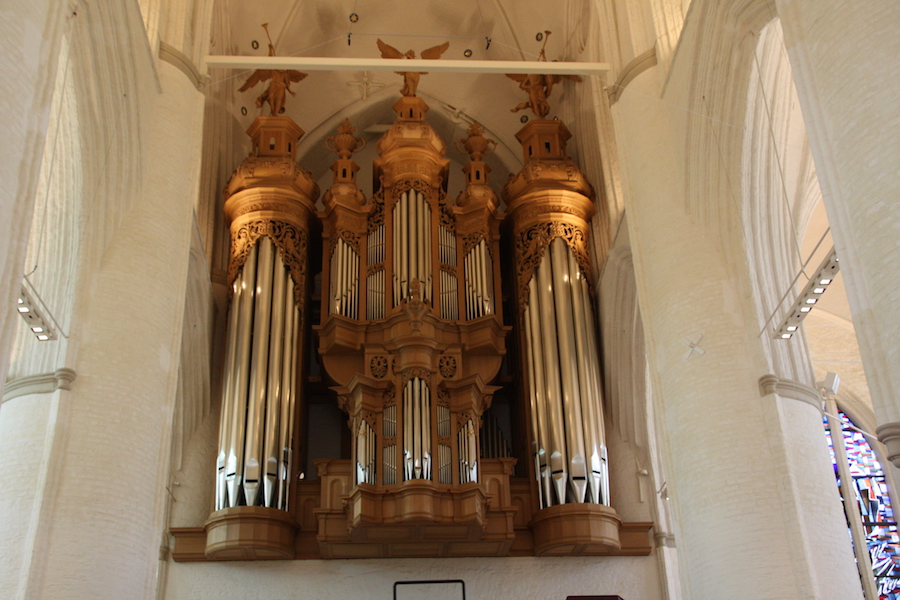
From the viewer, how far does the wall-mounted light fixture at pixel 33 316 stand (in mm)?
6562

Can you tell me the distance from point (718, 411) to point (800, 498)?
0.91m

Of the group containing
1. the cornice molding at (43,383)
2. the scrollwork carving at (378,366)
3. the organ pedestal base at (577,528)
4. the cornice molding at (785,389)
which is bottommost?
the organ pedestal base at (577,528)

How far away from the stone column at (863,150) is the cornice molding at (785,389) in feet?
9.04

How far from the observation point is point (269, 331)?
11.8 metres

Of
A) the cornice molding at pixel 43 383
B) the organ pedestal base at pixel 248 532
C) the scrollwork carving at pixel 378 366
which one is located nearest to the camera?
the cornice molding at pixel 43 383

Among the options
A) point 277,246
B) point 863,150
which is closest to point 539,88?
point 277,246

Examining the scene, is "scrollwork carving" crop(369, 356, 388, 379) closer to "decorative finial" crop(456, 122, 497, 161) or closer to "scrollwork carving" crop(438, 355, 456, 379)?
"scrollwork carving" crop(438, 355, 456, 379)

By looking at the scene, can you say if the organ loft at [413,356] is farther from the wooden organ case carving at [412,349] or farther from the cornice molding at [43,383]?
the cornice molding at [43,383]

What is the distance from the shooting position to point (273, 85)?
13.9 metres

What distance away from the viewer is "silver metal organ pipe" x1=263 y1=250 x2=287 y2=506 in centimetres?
1079

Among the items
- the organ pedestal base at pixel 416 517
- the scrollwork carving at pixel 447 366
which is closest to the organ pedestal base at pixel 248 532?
the organ pedestal base at pixel 416 517

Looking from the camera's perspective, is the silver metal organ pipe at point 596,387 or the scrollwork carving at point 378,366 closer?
the silver metal organ pipe at point 596,387

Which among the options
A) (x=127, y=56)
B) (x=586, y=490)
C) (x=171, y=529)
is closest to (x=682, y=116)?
(x=586, y=490)

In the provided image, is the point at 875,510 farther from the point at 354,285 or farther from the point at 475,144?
the point at 354,285
